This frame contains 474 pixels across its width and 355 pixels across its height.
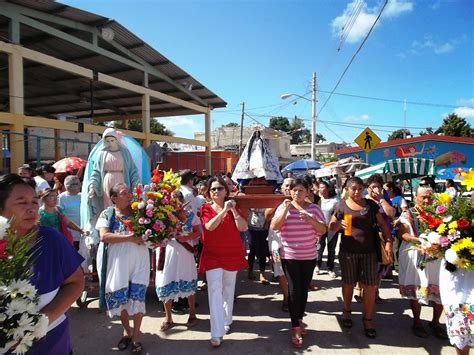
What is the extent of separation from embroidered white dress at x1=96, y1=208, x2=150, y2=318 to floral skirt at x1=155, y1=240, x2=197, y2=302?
1.86 feet

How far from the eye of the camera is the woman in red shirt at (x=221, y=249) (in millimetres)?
3793

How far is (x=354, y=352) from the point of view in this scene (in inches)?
143

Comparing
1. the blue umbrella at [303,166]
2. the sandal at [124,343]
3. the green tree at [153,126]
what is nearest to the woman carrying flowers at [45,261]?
the sandal at [124,343]

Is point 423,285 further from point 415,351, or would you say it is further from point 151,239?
point 151,239

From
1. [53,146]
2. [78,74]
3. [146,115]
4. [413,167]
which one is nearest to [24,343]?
[413,167]

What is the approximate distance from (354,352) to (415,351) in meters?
0.65

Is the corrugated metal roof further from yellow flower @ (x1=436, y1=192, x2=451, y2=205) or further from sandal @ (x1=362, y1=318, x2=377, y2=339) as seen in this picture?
sandal @ (x1=362, y1=318, x2=377, y2=339)

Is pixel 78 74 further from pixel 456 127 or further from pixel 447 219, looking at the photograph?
pixel 456 127

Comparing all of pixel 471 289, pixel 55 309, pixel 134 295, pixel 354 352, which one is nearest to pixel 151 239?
pixel 134 295

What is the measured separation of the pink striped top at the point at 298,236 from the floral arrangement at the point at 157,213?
1202 millimetres

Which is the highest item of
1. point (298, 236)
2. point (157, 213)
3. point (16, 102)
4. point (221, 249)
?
point (16, 102)

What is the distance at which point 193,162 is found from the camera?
72.2 ft

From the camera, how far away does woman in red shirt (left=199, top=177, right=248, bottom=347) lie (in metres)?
3.79

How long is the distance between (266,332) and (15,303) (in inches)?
128
